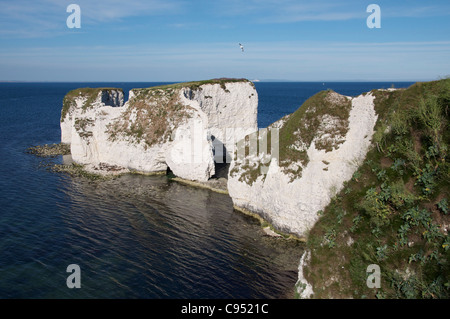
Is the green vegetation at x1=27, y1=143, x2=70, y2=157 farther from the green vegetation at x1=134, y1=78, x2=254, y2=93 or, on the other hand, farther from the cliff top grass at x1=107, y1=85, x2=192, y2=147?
the green vegetation at x1=134, y1=78, x2=254, y2=93

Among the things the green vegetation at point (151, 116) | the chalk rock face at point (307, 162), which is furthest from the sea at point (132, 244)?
the green vegetation at point (151, 116)

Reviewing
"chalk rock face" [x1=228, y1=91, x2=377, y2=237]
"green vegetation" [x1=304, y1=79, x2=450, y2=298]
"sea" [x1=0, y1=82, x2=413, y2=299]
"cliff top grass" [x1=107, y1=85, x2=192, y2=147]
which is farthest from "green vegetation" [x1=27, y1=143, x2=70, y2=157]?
"green vegetation" [x1=304, y1=79, x2=450, y2=298]

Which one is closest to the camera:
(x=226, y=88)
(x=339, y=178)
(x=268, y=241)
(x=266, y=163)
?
(x=339, y=178)

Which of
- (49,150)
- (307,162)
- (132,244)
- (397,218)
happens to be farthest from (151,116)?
(397,218)

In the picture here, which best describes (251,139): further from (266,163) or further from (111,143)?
(111,143)

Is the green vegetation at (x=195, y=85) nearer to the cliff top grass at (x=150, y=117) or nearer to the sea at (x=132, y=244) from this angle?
the cliff top grass at (x=150, y=117)

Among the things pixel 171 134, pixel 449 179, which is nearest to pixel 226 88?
pixel 171 134
